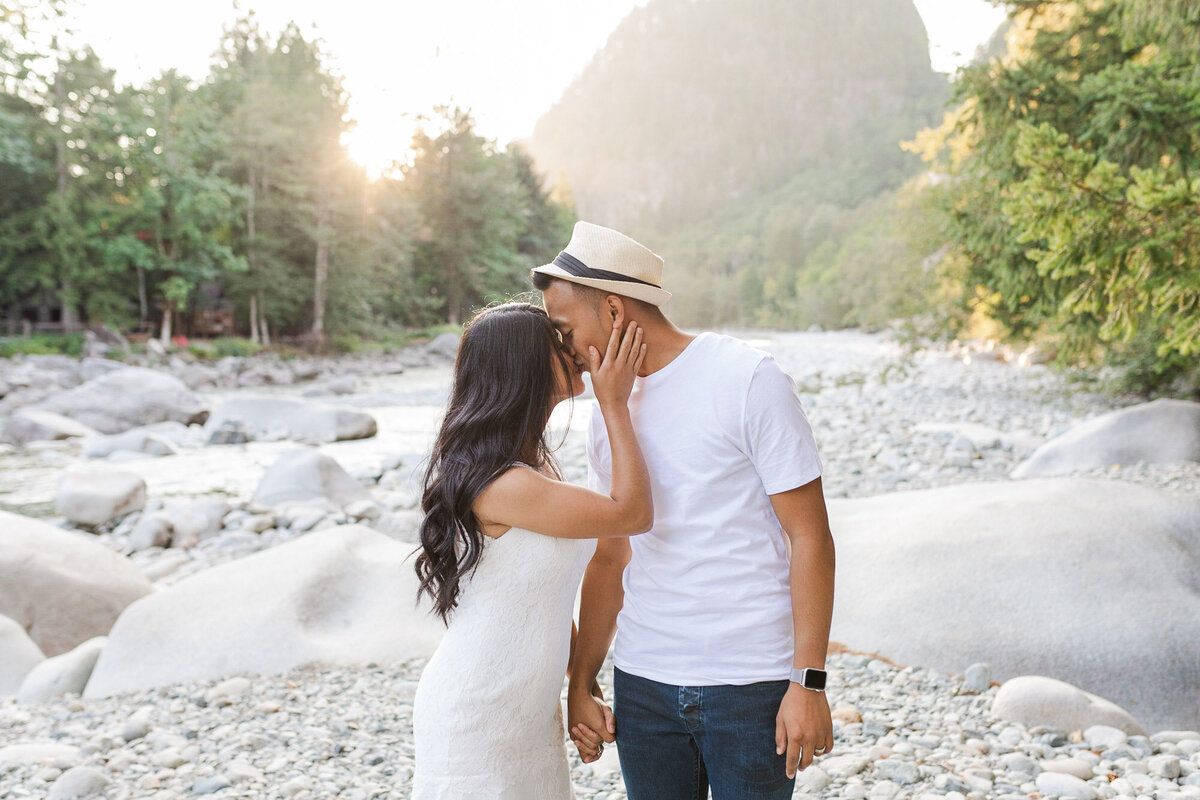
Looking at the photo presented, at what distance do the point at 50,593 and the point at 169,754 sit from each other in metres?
3.18

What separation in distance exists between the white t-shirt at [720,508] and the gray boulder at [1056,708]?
278 cm

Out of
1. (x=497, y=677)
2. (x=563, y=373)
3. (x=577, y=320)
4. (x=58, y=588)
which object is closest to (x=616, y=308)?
(x=577, y=320)

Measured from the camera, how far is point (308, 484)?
1075cm

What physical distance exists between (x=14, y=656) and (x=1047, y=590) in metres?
6.28

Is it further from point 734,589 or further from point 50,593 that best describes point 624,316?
point 50,593

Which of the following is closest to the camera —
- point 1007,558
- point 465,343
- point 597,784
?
point 465,343

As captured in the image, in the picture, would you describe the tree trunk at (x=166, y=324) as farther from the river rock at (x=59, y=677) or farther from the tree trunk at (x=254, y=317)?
the river rock at (x=59, y=677)

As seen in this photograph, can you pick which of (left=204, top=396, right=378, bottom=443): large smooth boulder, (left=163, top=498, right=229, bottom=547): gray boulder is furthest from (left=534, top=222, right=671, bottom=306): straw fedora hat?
(left=204, top=396, right=378, bottom=443): large smooth boulder

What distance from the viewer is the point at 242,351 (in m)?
30.2

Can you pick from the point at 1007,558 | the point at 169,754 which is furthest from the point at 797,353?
the point at 169,754

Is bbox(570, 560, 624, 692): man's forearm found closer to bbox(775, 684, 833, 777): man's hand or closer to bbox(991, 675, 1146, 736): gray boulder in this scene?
bbox(775, 684, 833, 777): man's hand

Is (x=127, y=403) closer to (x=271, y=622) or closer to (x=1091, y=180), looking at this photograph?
(x=271, y=622)

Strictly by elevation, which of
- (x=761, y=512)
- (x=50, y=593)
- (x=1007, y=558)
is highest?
(x=761, y=512)

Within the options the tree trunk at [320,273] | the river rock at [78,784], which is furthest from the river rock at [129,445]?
the tree trunk at [320,273]
